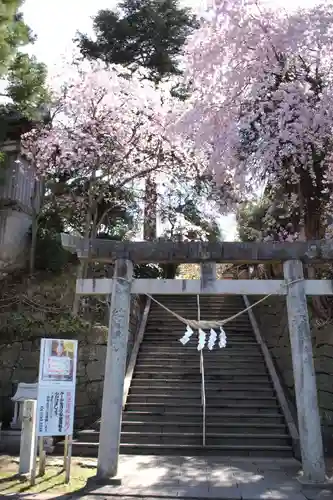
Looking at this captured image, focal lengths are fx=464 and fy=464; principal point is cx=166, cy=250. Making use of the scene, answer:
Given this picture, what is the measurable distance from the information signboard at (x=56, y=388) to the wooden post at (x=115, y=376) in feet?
1.72

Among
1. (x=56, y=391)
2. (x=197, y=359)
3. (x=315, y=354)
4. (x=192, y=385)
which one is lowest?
(x=192, y=385)

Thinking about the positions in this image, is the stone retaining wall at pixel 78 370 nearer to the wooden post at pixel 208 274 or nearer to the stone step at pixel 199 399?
the stone step at pixel 199 399

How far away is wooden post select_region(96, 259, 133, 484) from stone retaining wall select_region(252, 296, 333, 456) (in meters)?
4.83

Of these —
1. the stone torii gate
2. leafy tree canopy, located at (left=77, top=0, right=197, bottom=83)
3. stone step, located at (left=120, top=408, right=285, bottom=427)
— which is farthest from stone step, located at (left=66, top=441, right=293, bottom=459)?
leafy tree canopy, located at (left=77, top=0, right=197, bottom=83)

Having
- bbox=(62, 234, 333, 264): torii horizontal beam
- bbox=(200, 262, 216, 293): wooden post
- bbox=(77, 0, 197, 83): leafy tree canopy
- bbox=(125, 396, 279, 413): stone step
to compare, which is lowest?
bbox=(125, 396, 279, 413): stone step

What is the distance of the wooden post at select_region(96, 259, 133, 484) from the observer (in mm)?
6449

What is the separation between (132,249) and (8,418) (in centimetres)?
563

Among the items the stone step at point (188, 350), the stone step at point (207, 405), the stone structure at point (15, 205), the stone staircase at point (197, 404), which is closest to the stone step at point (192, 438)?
the stone staircase at point (197, 404)

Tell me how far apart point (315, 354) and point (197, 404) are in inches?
133

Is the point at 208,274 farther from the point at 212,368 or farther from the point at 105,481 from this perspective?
the point at 212,368

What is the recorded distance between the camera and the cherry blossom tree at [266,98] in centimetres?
997

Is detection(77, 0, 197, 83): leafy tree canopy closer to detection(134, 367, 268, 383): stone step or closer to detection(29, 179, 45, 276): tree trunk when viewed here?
detection(29, 179, 45, 276): tree trunk

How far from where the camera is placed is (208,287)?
23.6 feet

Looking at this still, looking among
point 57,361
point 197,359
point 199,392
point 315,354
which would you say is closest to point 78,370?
point 199,392
